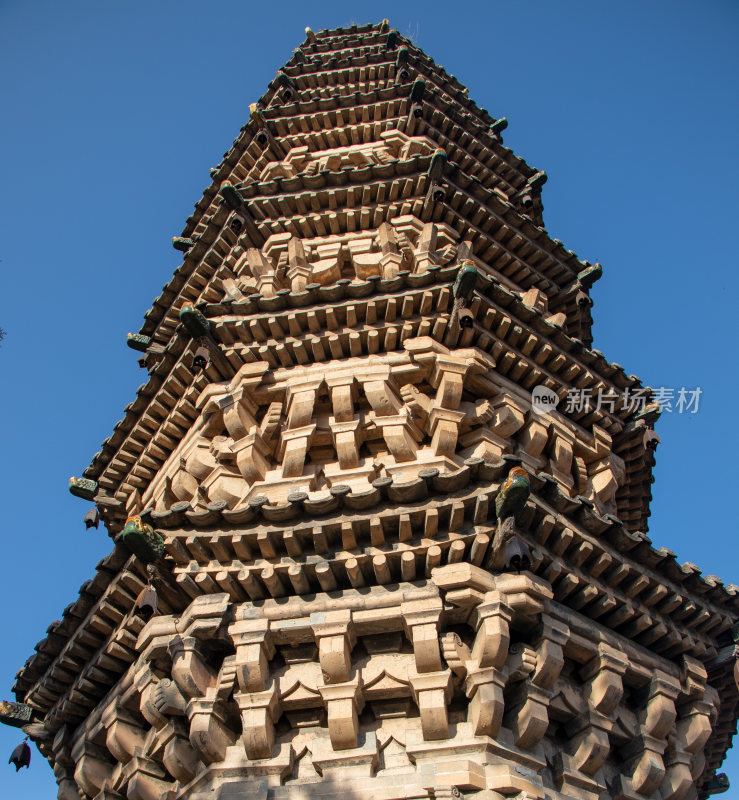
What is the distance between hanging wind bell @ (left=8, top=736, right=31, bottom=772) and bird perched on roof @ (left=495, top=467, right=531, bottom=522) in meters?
6.82

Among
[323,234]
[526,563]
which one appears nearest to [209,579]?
[526,563]

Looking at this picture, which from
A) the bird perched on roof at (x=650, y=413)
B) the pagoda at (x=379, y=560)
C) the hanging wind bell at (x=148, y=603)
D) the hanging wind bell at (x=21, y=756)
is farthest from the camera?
the bird perched on roof at (x=650, y=413)

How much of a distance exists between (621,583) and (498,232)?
753 centimetres

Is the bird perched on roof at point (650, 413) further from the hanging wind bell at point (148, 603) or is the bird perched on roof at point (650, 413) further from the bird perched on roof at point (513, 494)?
the hanging wind bell at point (148, 603)

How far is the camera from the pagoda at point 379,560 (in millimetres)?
7016

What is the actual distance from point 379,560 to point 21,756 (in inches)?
223

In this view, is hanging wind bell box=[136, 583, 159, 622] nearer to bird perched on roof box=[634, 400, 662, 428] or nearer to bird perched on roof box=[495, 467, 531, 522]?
bird perched on roof box=[495, 467, 531, 522]

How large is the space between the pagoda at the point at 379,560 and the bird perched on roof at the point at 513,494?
2cm

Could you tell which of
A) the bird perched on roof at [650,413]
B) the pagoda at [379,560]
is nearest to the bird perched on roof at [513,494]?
the pagoda at [379,560]

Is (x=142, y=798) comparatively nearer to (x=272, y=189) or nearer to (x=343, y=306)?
(x=343, y=306)

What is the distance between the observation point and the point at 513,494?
712cm

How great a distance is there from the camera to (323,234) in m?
13.1

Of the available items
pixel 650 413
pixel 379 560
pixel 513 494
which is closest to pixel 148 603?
pixel 379 560

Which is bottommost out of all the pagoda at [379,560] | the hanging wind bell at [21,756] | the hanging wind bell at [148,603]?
the hanging wind bell at [21,756]
